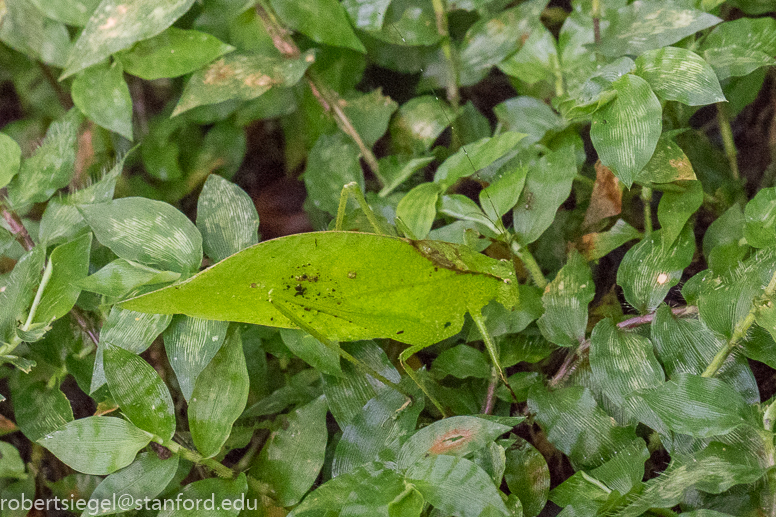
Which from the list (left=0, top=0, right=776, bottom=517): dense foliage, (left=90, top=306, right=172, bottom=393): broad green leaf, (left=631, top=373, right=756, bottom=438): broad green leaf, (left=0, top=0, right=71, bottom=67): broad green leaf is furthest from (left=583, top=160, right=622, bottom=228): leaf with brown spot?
(left=0, top=0, right=71, bottom=67): broad green leaf

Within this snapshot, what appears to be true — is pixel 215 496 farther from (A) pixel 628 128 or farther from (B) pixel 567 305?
(A) pixel 628 128

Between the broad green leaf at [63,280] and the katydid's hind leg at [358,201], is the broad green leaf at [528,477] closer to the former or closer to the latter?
the katydid's hind leg at [358,201]

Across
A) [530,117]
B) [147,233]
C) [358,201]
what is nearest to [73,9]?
[147,233]

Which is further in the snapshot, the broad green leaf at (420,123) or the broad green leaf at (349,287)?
the broad green leaf at (420,123)

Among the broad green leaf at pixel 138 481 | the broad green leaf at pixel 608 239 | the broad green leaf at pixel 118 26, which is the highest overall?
the broad green leaf at pixel 118 26

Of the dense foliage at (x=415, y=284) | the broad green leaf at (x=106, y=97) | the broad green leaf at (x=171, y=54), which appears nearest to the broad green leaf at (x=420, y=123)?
the dense foliage at (x=415, y=284)

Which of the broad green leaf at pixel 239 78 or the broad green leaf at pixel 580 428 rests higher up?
the broad green leaf at pixel 239 78

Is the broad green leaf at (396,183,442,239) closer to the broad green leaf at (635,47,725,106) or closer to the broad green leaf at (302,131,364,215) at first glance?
the broad green leaf at (302,131,364,215)

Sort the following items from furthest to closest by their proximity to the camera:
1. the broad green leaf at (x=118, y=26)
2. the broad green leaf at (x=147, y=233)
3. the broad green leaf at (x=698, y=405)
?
the broad green leaf at (x=118, y=26), the broad green leaf at (x=147, y=233), the broad green leaf at (x=698, y=405)
